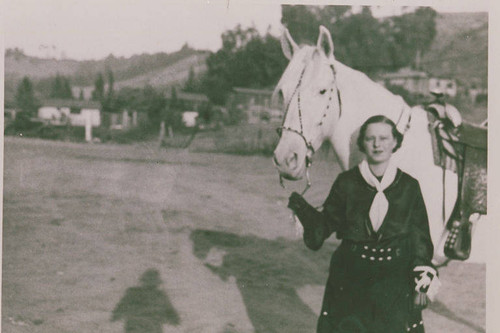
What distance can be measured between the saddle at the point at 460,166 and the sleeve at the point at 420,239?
0.86 ft

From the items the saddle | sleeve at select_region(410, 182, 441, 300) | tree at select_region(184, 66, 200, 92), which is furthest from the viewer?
tree at select_region(184, 66, 200, 92)

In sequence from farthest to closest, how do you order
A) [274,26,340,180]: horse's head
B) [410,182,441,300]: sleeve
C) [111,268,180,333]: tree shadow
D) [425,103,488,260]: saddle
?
[111,268,180,333]: tree shadow < [425,103,488,260]: saddle < [274,26,340,180]: horse's head < [410,182,441,300]: sleeve

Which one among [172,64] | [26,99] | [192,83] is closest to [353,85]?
[192,83]

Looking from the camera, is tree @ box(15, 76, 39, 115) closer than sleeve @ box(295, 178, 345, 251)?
No

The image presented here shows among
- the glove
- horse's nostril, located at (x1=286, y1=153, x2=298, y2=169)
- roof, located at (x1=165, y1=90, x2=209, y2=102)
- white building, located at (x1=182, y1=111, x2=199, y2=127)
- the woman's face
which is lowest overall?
the glove

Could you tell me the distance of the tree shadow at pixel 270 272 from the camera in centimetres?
297

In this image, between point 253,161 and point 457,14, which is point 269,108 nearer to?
point 253,161

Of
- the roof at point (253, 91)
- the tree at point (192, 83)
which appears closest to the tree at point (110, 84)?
the tree at point (192, 83)

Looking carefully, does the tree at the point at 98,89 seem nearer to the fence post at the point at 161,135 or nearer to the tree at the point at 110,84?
the tree at the point at 110,84

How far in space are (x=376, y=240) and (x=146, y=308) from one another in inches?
49.6

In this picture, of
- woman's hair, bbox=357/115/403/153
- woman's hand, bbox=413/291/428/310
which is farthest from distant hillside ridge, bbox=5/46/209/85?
woman's hand, bbox=413/291/428/310

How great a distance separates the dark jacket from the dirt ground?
354mm

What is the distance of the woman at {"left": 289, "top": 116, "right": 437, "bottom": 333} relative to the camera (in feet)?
8.21

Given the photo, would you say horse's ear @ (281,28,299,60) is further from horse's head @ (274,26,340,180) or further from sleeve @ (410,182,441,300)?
sleeve @ (410,182,441,300)
